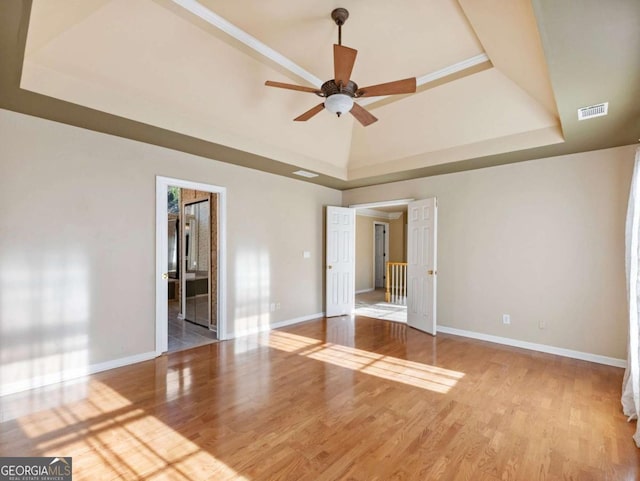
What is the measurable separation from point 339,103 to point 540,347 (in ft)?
13.9

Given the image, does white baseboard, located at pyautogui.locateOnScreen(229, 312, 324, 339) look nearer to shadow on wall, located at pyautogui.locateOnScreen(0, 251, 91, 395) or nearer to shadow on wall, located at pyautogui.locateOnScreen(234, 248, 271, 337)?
shadow on wall, located at pyautogui.locateOnScreen(234, 248, 271, 337)

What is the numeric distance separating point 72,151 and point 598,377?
6.34 meters

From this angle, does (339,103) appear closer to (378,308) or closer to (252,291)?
(252,291)

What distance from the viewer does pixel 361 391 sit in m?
2.95

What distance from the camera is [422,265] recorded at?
5.14 metres

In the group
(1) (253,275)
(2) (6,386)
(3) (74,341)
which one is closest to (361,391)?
(1) (253,275)

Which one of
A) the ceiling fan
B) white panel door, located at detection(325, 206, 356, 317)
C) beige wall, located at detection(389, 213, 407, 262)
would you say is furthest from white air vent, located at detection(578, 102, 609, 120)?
beige wall, located at detection(389, 213, 407, 262)

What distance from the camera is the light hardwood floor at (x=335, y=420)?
6.40 feet

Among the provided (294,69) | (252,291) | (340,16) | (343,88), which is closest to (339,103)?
(343,88)

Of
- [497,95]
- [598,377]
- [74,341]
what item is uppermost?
[497,95]

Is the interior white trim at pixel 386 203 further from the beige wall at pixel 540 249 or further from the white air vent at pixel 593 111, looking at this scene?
the white air vent at pixel 593 111

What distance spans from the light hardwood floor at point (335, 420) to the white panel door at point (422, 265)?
1.17m

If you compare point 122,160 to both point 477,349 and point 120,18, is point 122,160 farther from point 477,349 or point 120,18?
point 477,349

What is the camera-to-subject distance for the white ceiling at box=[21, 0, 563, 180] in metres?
2.49
